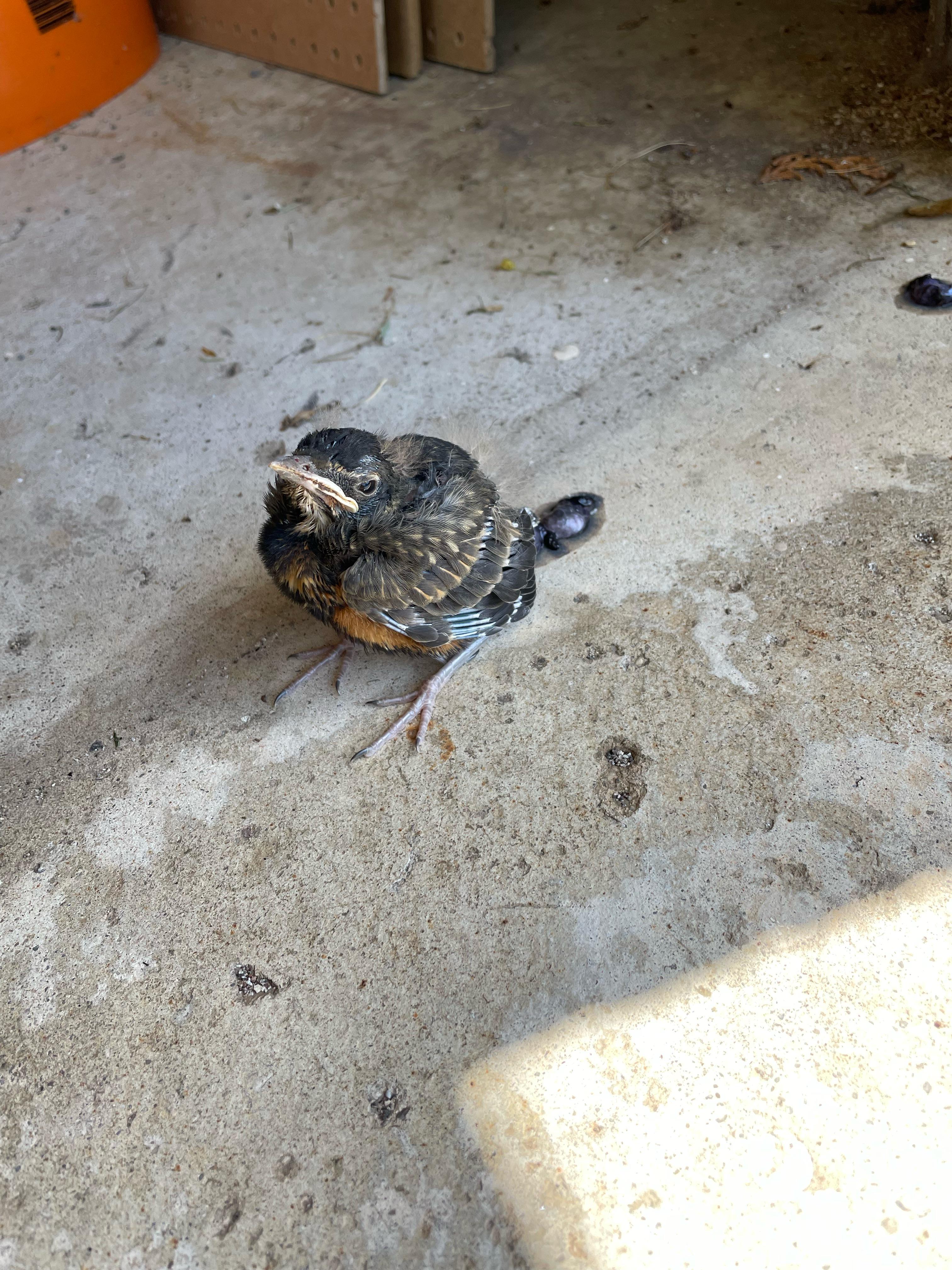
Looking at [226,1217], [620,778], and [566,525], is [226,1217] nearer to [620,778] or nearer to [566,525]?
[620,778]

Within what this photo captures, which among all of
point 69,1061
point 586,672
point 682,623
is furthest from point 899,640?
point 69,1061

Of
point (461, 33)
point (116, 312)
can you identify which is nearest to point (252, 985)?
point (116, 312)

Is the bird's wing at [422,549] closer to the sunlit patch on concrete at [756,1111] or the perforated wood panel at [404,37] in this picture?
the sunlit patch on concrete at [756,1111]

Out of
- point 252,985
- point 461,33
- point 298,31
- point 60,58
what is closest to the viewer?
point 252,985

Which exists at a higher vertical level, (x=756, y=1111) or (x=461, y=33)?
(x=461, y=33)

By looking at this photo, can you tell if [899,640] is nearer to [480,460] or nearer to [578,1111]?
[480,460]

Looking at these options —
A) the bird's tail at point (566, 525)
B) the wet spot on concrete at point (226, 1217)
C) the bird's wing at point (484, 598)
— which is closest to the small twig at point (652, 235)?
the bird's tail at point (566, 525)

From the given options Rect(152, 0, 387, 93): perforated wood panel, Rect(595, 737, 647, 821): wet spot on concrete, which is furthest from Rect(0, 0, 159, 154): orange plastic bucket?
Rect(595, 737, 647, 821): wet spot on concrete
